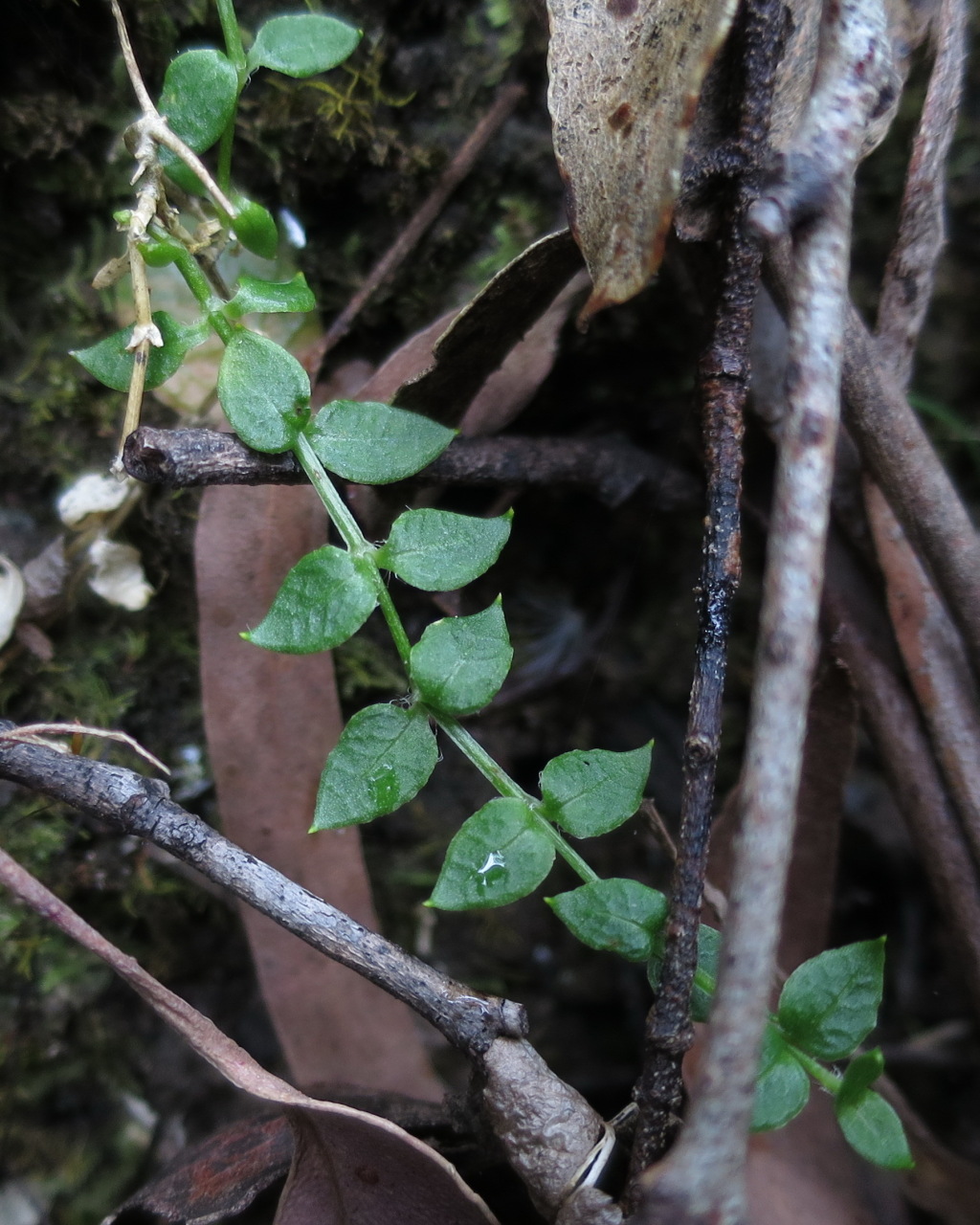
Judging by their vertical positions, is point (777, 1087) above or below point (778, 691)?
below

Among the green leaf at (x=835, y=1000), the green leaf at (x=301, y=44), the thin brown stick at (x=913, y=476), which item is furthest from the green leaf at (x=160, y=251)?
the green leaf at (x=835, y=1000)

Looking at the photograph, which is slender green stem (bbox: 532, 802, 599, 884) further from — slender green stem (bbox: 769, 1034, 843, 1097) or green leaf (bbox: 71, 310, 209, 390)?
green leaf (bbox: 71, 310, 209, 390)

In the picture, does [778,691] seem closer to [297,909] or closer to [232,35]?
[297,909]

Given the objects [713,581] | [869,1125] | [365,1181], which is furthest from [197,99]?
[869,1125]

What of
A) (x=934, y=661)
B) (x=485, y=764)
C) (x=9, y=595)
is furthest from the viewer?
(x=9, y=595)

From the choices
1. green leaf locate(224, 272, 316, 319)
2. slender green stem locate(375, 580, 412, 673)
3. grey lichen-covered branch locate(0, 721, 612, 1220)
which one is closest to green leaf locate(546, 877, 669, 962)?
grey lichen-covered branch locate(0, 721, 612, 1220)
